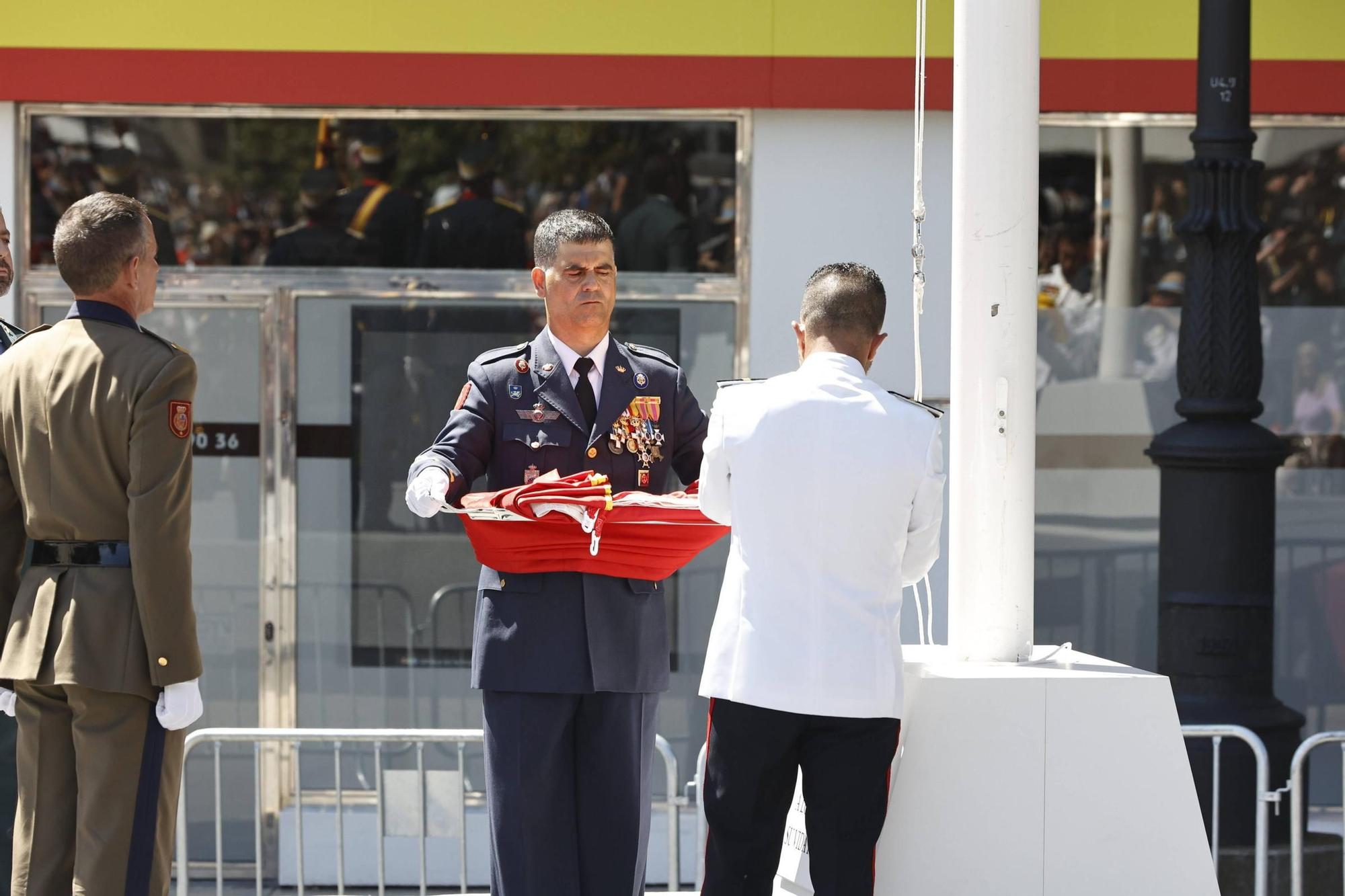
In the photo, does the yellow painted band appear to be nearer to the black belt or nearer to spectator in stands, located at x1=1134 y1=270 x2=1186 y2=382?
spectator in stands, located at x1=1134 y1=270 x2=1186 y2=382

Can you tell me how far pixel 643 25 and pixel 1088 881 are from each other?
14.1 feet

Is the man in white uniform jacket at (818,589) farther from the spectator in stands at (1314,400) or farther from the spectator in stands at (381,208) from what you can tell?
the spectator in stands at (1314,400)

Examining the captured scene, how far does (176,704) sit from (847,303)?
1.81 meters

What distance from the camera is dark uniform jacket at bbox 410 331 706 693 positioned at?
12.5 ft

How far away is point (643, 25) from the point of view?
666cm

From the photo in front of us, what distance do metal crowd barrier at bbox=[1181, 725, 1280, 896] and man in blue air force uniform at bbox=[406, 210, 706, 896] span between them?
195cm

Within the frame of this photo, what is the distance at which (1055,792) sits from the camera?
357 centimetres

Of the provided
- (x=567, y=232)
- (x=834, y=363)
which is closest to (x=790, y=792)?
(x=834, y=363)

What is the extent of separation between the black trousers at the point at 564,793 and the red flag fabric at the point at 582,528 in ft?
1.10

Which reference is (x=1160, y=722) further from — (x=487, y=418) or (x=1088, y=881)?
(x=487, y=418)

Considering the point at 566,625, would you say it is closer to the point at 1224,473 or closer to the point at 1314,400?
the point at 1224,473

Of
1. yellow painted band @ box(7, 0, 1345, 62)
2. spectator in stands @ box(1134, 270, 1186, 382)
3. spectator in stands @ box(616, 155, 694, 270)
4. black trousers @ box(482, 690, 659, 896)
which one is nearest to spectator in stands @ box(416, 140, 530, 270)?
spectator in stands @ box(616, 155, 694, 270)

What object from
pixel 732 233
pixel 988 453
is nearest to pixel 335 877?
pixel 732 233

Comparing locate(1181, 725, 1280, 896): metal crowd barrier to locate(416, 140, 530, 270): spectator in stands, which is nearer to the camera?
locate(1181, 725, 1280, 896): metal crowd barrier
